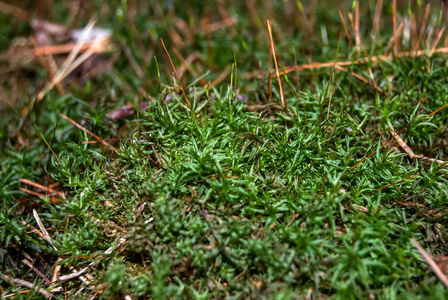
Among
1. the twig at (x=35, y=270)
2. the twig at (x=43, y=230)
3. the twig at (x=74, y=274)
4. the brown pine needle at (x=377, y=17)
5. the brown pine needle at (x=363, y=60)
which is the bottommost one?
the twig at (x=35, y=270)

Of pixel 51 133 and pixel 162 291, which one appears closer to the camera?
pixel 162 291

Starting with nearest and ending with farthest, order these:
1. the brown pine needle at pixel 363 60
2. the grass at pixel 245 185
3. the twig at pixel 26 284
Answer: the grass at pixel 245 185 → the twig at pixel 26 284 → the brown pine needle at pixel 363 60

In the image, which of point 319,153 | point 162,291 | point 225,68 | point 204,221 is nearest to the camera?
point 162,291

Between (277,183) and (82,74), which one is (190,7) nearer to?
(82,74)

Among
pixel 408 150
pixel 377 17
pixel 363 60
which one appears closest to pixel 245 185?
pixel 408 150

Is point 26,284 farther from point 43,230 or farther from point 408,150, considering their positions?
point 408,150

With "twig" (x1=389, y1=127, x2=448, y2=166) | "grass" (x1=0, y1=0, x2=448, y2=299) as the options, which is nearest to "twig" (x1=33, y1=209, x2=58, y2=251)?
"grass" (x1=0, y1=0, x2=448, y2=299)

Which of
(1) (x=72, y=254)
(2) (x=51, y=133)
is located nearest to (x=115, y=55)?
(2) (x=51, y=133)

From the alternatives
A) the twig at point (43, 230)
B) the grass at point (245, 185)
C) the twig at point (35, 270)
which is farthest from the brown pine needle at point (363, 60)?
the twig at point (35, 270)

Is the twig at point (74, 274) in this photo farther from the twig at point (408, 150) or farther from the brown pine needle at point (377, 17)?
the brown pine needle at point (377, 17)
